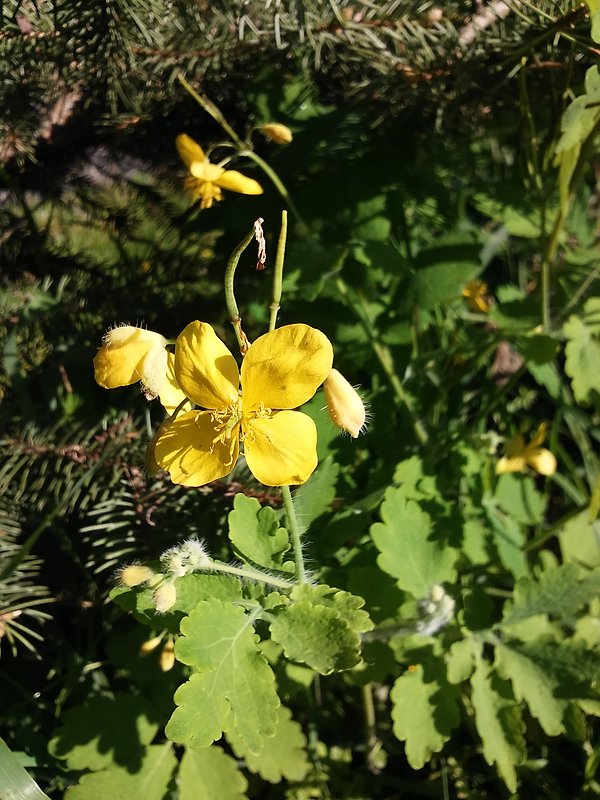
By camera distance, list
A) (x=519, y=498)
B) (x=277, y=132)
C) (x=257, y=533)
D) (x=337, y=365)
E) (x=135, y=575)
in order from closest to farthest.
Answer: (x=135, y=575) < (x=257, y=533) < (x=277, y=132) < (x=337, y=365) < (x=519, y=498)

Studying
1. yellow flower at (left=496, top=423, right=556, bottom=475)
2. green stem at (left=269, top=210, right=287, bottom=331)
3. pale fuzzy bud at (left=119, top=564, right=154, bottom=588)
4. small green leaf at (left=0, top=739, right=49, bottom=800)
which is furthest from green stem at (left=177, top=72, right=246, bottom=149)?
small green leaf at (left=0, top=739, right=49, bottom=800)

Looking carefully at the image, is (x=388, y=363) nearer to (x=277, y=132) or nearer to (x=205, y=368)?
(x=277, y=132)

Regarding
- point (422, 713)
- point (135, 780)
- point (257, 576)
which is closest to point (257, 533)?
point (257, 576)

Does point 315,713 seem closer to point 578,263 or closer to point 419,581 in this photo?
point 419,581

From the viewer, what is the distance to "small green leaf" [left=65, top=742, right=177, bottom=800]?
4.59 ft

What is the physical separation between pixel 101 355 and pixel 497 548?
3.75 ft

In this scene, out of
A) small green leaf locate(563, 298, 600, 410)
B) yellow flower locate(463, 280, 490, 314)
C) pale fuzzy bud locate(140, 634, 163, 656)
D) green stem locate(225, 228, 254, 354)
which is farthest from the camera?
yellow flower locate(463, 280, 490, 314)

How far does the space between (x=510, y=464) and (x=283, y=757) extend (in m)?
0.91

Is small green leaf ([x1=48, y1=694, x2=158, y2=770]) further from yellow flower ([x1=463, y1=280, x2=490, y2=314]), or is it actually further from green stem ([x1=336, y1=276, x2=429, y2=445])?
yellow flower ([x1=463, y1=280, x2=490, y2=314])

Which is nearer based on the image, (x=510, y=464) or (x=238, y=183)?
(x=238, y=183)

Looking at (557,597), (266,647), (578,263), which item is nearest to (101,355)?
(266,647)

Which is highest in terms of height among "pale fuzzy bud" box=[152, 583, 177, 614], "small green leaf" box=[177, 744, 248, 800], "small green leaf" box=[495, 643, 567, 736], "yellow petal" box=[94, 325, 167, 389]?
"yellow petal" box=[94, 325, 167, 389]

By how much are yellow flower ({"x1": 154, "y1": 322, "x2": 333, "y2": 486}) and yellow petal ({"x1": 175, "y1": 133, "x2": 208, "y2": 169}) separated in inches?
21.8

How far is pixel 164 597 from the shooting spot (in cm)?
103
